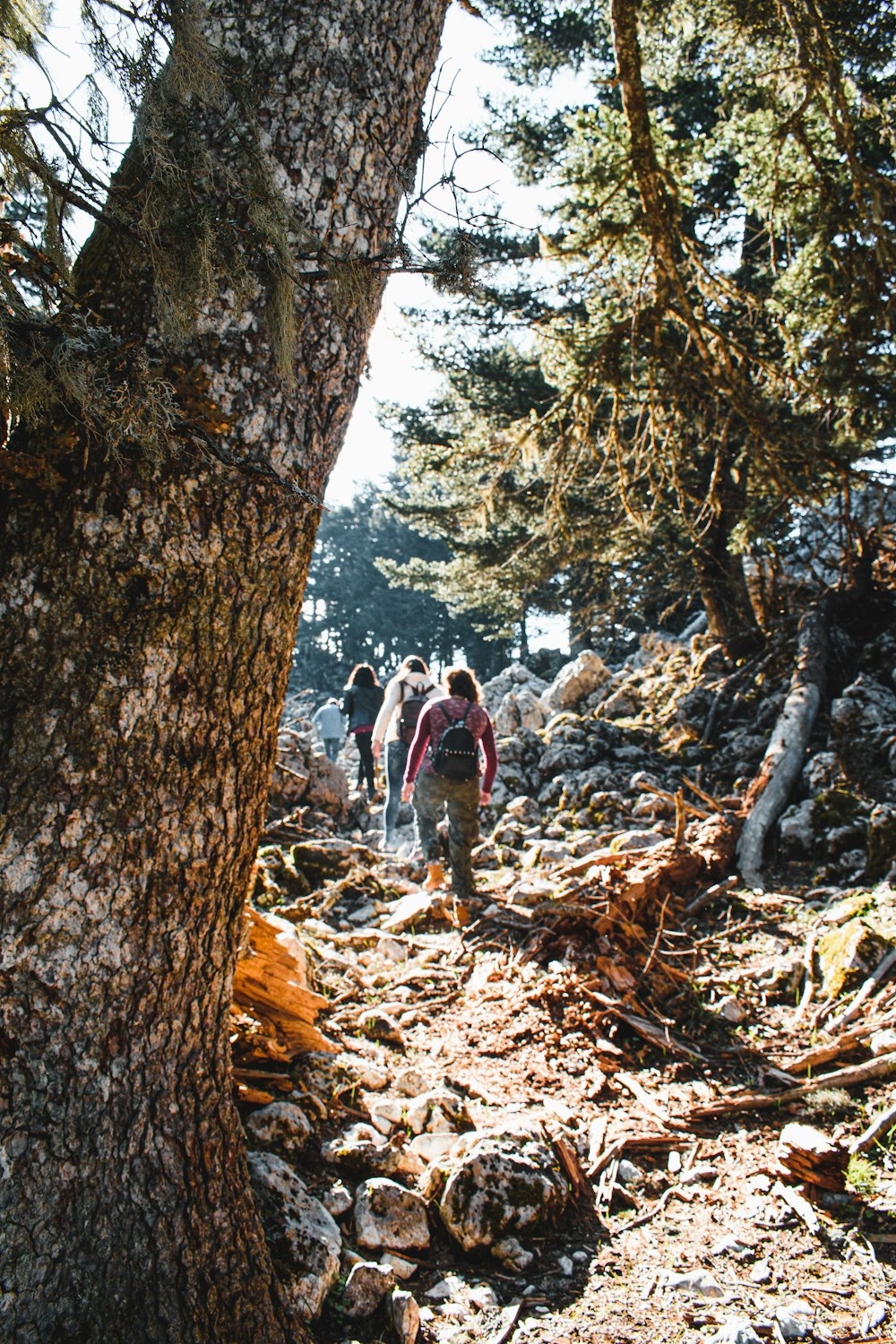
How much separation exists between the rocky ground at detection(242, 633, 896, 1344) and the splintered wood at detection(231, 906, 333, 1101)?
6cm

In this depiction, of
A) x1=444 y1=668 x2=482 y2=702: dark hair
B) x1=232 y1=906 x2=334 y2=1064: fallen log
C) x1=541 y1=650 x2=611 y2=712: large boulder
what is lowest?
x1=232 y1=906 x2=334 y2=1064: fallen log

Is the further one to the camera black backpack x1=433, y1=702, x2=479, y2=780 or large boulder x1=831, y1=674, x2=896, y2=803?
large boulder x1=831, y1=674, x2=896, y2=803

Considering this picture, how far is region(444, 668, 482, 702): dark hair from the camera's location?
6180mm

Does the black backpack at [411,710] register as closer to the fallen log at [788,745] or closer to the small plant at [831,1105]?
the fallen log at [788,745]

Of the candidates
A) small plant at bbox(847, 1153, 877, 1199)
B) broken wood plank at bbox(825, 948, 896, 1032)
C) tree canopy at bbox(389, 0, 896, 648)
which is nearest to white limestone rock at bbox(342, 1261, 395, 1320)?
small plant at bbox(847, 1153, 877, 1199)

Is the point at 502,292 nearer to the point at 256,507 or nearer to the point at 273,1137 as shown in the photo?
the point at 256,507

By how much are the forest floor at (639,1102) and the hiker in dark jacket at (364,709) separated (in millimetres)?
4428

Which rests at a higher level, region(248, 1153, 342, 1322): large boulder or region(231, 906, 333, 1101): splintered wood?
region(231, 906, 333, 1101): splintered wood

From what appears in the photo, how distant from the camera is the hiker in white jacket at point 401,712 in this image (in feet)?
23.5

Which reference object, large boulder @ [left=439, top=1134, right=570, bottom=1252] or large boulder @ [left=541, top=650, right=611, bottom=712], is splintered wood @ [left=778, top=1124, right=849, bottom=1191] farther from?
large boulder @ [left=541, top=650, right=611, bottom=712]

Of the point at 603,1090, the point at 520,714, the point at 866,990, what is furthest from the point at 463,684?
the point at 520,714

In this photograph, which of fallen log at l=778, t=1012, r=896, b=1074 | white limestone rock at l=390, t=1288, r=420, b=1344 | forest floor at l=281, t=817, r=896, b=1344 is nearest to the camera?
white limestone rock at l=390, t=1288, r=420, b=1344

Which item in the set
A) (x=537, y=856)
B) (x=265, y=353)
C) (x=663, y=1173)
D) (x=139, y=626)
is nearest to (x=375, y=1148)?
(x=663, y=1173)

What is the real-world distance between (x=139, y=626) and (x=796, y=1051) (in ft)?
11.5
